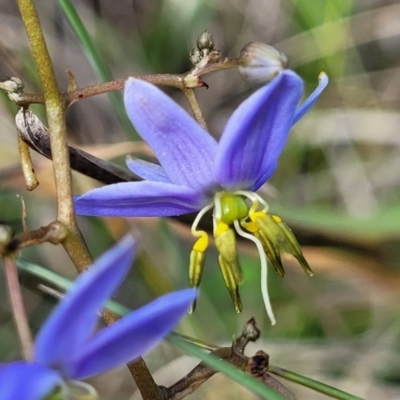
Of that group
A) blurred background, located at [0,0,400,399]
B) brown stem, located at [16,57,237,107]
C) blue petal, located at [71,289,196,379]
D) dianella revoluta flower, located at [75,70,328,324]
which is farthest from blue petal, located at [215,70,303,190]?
blurred background, located at [0,0,400,399]

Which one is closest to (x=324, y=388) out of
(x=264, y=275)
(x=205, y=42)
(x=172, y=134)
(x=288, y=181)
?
(x=264, y=275)

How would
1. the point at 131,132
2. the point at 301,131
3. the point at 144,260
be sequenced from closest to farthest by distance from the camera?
the point at 131,132
the point at 144,260
the point at 301,131

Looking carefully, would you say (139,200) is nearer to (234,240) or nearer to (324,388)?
(234,240)

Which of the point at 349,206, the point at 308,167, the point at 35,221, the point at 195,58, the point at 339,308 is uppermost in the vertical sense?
the point at 35,221

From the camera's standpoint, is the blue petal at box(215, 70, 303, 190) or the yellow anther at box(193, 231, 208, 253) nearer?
the blue petal at box(215, 70, 303, 190)

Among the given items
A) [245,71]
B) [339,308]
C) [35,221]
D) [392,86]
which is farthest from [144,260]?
[245,71]

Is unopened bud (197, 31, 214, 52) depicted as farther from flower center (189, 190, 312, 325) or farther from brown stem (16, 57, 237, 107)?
flower center (189, 190, 312, 325)

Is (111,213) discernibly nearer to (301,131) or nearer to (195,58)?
(195,58)
